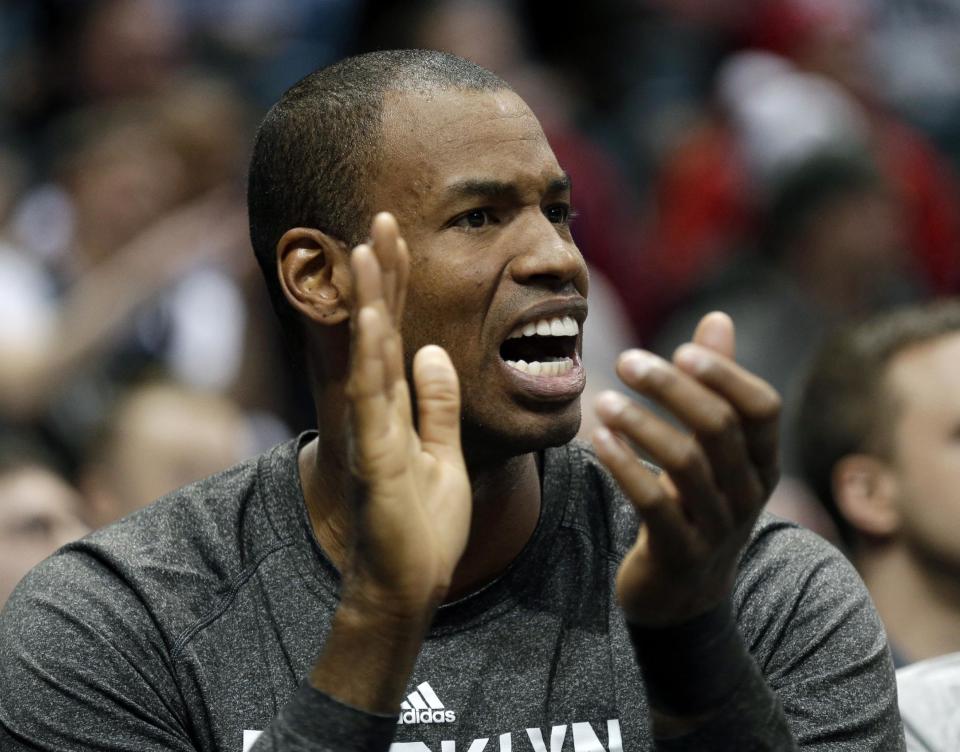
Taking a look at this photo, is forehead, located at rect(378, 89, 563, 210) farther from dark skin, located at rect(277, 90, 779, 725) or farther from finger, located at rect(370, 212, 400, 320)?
finger, located at rect(370, 212, 400, 320)

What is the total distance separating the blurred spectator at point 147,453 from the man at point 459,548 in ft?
6.57

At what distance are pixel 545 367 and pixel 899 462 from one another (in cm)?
150

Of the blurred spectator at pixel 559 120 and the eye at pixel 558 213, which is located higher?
the blurred spectator at pixel 559 120

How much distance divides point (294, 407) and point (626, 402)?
153 inches

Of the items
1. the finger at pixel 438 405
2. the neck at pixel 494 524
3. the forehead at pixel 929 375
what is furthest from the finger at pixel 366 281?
the forehead at pixel 929 375

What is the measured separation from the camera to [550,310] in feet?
8.67

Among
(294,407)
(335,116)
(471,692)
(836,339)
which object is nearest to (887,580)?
(836,339)

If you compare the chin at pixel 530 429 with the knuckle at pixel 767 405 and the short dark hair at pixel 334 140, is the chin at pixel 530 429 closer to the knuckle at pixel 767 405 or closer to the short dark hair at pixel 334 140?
the short dark hair at pixel 334 140

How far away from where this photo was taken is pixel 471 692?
2629mm

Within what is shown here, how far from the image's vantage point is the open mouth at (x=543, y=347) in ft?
8.72

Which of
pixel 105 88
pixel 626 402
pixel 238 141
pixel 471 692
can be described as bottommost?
pixel 471 692

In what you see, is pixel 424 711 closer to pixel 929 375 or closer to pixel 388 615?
pixel 388 615

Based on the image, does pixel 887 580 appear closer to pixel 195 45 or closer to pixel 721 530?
pixel 721 530

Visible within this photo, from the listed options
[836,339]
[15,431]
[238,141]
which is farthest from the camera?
[238,141]
